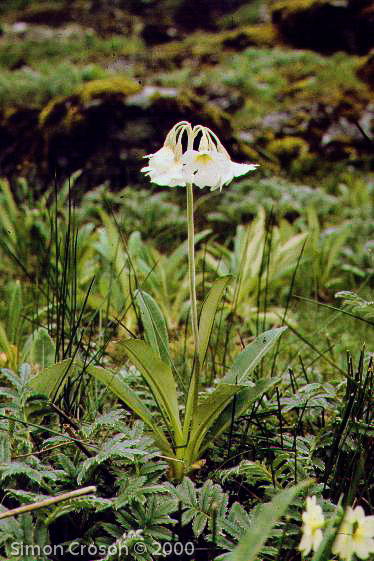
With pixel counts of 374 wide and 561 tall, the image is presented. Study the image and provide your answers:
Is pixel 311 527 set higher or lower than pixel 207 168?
lower

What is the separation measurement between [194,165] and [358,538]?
0.70 meters

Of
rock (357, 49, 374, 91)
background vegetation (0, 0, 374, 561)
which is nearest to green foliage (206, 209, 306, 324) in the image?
background vegetation (0, 0, 374, 561)

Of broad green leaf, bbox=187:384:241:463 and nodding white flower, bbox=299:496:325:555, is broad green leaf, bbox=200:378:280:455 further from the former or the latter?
nodding white flower, bbox=299:496:325:555

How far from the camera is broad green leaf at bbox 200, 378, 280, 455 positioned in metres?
1.17

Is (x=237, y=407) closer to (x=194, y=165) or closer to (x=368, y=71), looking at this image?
(x=194, y=165)

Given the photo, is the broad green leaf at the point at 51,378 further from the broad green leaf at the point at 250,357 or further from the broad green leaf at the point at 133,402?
the broad green leaf at the point at 250,357

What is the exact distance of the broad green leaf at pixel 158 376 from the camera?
109cm

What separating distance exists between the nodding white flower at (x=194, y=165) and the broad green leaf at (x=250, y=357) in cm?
42

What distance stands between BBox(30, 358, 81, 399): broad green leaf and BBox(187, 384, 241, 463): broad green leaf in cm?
31

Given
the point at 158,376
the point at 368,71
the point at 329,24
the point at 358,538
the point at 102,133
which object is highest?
the point at 329,24

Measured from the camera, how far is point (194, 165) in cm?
100

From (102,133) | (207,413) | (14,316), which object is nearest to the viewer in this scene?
(207,413)

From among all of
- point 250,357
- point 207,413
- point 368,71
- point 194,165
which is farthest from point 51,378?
point 368,71

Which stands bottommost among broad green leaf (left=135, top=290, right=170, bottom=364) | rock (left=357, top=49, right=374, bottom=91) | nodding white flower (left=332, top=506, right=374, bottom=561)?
nodding white flower (left=332, top=506, right=374, bottom=561)
